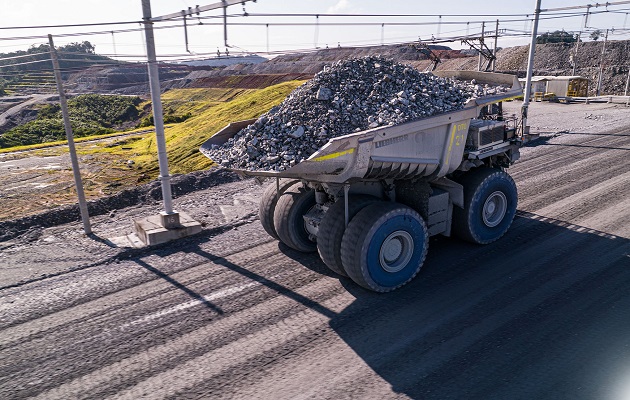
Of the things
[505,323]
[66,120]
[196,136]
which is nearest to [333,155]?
[505,323]

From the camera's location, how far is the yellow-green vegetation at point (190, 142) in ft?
51.5

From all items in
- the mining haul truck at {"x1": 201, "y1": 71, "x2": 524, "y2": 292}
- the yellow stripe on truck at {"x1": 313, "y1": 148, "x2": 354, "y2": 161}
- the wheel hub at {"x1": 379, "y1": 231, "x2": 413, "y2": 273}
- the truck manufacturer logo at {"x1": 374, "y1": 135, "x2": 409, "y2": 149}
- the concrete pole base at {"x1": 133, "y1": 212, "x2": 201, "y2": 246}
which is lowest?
the concrete pole base at {"x1": 133, "y1": 212, "x2": 201, "y2": 246}

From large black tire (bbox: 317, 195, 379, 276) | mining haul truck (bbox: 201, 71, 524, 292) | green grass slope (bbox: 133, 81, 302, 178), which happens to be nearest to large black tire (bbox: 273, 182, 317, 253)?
mining haul truck (bbox: 201, 71, 524, 292)

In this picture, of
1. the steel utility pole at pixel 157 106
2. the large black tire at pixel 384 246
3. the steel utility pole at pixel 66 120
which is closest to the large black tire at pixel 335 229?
the large black tire at pixel 384 246

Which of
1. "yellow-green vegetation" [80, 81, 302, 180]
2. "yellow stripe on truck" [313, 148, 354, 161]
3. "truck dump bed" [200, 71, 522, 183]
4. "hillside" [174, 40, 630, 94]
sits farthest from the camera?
"hillside" [174, 40, 630, 94]

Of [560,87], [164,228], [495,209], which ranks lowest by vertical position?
[164,228]

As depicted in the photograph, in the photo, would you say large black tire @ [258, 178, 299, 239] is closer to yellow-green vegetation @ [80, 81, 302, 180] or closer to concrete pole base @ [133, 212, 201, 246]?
concrete pole base @ [133, 212, 201, 246]

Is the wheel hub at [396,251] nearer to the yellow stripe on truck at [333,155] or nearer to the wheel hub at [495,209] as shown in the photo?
the yellow stripe on truck at [333,155]

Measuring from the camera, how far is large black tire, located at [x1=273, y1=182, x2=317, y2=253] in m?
7.38

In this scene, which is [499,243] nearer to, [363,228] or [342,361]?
[363,228]

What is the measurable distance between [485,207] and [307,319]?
3909 mm

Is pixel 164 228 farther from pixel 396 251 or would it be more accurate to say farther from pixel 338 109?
pixel 396 251

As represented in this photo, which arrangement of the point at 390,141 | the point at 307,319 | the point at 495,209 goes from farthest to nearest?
the point at 495,209
the point at 390,141
the point at 307,319

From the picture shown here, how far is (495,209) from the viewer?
788cm
